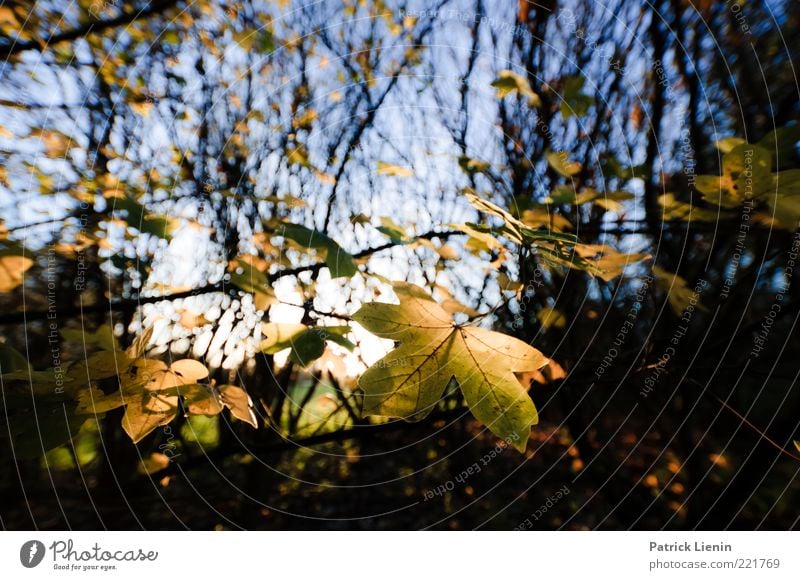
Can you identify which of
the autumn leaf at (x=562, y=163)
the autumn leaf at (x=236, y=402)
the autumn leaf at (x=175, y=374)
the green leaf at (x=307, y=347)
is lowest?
the autumn leaf at (x=236, y=402)

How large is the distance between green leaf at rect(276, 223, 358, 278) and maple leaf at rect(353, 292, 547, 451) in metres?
0.09

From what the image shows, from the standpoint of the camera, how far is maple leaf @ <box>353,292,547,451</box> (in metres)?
0.33

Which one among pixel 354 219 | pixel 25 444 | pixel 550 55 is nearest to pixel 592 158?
pixel 550 55

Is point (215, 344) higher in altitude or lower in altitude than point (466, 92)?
lower

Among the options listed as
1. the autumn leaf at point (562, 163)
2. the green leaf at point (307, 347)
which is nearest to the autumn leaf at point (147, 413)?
the green leaf at point (307, 347)

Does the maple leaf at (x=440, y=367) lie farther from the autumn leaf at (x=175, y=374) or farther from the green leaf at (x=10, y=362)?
the green leaf at (x=10, y=362)

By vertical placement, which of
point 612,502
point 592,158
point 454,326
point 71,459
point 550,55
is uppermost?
point 550,55

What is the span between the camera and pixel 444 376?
345 millimetres

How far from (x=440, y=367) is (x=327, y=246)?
0.16 metres

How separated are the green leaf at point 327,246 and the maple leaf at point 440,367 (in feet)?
0.31

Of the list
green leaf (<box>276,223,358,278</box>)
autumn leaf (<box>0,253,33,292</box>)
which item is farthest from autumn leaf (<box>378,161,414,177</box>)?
autumn leaf (<box>0,253,33,292</box>)

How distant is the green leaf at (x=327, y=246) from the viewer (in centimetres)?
39

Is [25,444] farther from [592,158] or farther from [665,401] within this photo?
[665,401]

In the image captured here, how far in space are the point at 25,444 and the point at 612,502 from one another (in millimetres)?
899
